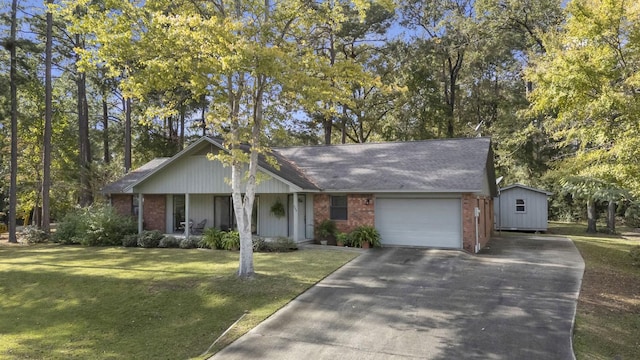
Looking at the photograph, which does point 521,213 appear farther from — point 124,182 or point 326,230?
point 124,182

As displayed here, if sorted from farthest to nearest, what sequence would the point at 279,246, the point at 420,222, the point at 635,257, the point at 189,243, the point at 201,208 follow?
the point at 201,208 → the point at 189,243 → the point at 420,222 → the point at 279,246 → the point at 635,257

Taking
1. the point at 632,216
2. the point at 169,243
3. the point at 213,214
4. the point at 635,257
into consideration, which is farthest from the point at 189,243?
the point at 632,216

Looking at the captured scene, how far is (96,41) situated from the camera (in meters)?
10.4

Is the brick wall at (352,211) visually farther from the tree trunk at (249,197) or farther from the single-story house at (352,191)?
the tree trunk at (249,197)

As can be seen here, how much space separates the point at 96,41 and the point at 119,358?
7481 mm

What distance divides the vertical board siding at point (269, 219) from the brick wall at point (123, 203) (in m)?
7.94

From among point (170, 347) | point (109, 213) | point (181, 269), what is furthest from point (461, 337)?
point (109, 213)

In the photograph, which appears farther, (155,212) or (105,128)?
(105,128)

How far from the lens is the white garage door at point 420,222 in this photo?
50.9ft

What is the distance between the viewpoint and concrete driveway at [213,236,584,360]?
6.69 meters

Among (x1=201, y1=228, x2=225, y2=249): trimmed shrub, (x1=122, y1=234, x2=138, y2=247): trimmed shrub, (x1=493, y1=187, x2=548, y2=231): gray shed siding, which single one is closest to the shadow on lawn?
(x1=201, y1=228, x2=225, y2=249): trimmed shrub

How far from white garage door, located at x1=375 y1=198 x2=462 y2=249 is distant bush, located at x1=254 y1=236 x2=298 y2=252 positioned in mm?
3470

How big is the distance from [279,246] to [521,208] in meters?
16.1

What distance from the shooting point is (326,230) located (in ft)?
55.2
